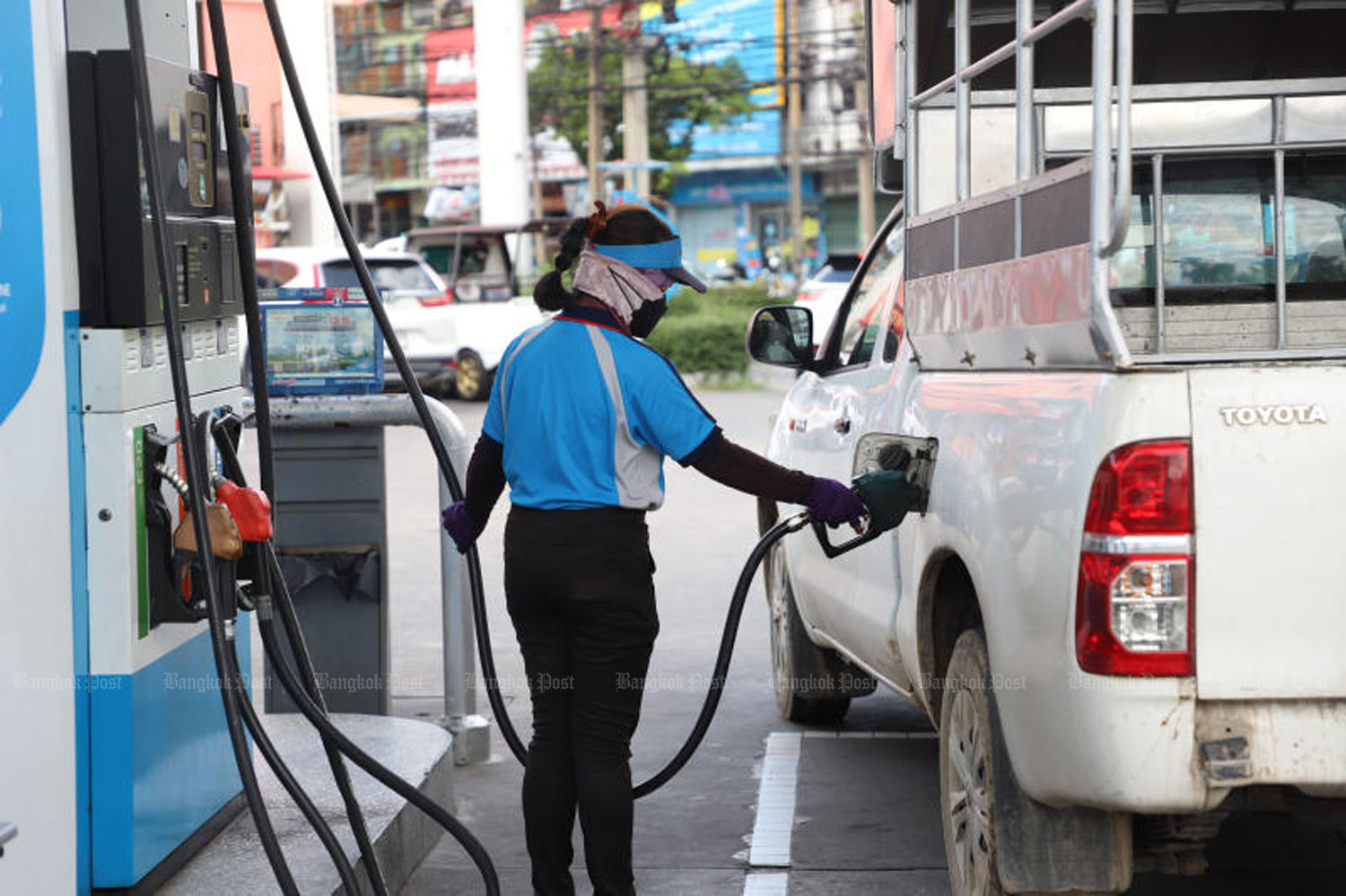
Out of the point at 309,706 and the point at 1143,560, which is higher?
the point at 1143,560

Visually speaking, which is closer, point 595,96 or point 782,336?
point 782,336

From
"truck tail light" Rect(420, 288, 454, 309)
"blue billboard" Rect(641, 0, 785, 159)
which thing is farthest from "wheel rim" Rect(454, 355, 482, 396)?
"blue billboard" Rect(641, 0, 785, 159)

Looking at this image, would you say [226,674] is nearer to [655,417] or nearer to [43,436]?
[43,436]

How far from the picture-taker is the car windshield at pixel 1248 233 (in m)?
5.66

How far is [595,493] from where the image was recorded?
4.79 metres

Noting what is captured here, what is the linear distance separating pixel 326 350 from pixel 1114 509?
373 centimetres

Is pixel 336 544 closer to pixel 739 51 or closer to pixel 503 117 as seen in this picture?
pixel 503 117

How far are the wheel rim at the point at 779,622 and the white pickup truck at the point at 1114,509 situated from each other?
147 centimetres

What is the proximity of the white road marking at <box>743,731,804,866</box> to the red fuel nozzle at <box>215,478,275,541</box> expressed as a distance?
1790 mm

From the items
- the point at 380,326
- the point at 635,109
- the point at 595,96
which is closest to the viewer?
the point at 380,326

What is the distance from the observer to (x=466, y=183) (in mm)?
49062

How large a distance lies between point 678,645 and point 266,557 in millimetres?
4521

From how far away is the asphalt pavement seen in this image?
5480 mm

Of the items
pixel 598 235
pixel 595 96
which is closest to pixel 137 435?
pixel 598 235
